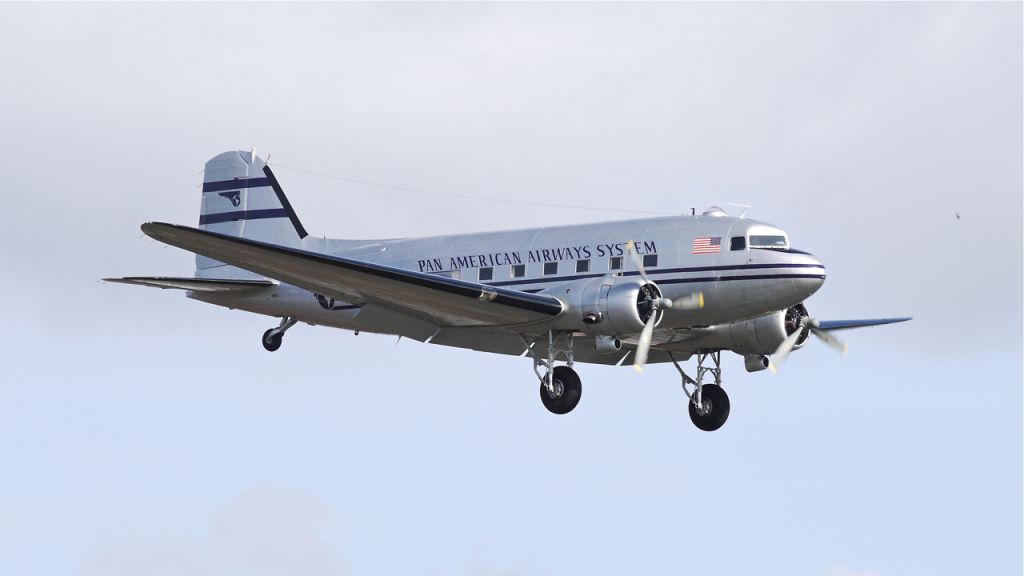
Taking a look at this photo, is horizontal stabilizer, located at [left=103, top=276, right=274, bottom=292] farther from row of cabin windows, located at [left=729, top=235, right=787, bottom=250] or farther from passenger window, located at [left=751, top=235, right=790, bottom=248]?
passenger window, located at [left=751, top=235, right=790, bottom=248]

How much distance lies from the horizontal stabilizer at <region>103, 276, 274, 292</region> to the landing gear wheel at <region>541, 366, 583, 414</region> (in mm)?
7554

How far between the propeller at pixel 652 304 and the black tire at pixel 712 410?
10.7ft

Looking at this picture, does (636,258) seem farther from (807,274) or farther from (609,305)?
(807,274)

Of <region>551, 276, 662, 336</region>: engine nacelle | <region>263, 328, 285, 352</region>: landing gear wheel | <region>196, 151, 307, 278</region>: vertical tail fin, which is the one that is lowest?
<region>263, 328, 285, 352</region>: landing gear wheel

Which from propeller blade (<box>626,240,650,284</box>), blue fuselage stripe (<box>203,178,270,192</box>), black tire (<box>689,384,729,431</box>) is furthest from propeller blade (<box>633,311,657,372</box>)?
blue fuselage stripe (<box>203,178,270,192</box>)

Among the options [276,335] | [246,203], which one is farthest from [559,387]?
[246,203]

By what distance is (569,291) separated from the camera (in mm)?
31156

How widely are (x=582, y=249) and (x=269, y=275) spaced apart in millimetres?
6189

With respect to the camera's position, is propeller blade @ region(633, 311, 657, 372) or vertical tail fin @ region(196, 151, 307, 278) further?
vertical tail fin @ region(196, 151, 307, 278)

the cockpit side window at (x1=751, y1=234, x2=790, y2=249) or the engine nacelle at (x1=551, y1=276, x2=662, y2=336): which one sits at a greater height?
the cockpit side window at (x1=751, y1=234, x2=790, y2=249)

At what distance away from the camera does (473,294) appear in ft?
99.6

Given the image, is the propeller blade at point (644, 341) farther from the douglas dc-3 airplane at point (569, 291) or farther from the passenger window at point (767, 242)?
the passenger window at point (767, 242)

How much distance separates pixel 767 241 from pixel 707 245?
1.16 metres

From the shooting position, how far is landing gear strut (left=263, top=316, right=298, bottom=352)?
36188mm
